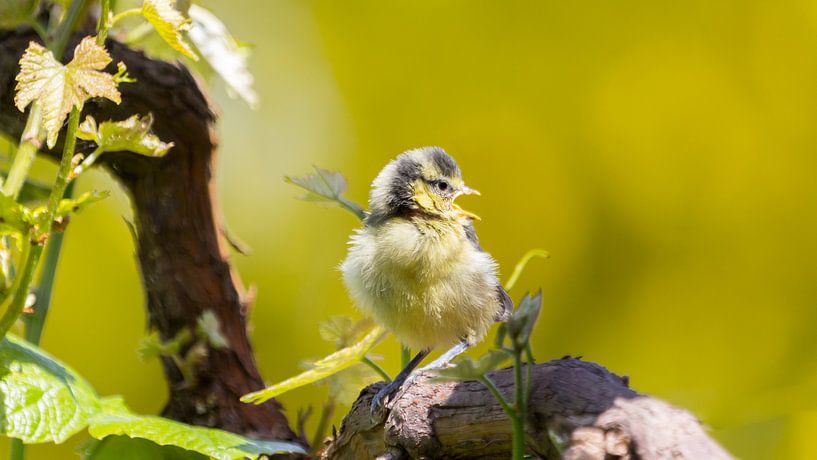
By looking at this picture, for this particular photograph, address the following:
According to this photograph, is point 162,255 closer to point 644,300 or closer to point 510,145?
point 510,145

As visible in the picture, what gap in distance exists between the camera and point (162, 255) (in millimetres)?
999

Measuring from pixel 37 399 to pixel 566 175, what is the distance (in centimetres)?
118

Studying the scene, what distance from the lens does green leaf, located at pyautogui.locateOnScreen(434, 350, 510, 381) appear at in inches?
19.4

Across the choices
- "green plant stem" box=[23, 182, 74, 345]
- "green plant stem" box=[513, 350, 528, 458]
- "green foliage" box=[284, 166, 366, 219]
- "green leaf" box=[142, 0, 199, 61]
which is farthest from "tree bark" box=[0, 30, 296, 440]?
"green plant stem" box=[513, 350, 528, 458]

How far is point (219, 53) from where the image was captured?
3.18 ft

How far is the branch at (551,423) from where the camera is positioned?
0.48 meters

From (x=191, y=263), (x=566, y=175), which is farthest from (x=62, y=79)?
(x=566, y=175)

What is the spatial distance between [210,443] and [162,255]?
333 mm

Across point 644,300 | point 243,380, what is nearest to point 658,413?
point 243,380

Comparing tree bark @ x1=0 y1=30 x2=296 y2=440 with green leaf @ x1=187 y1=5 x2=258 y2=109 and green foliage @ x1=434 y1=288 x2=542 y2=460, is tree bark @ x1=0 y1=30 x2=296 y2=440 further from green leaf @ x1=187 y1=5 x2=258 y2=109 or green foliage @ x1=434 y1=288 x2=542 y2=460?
green foliage @ x1=434 y1=288 x2=542 y2=460

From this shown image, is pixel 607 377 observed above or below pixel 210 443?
above

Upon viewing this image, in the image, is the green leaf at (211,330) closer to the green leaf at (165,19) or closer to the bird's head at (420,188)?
the bird's head at (420,188)

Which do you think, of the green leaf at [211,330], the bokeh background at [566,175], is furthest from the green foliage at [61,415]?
the bokeh background at [566,175]

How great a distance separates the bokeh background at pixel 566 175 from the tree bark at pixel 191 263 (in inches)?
22.4
